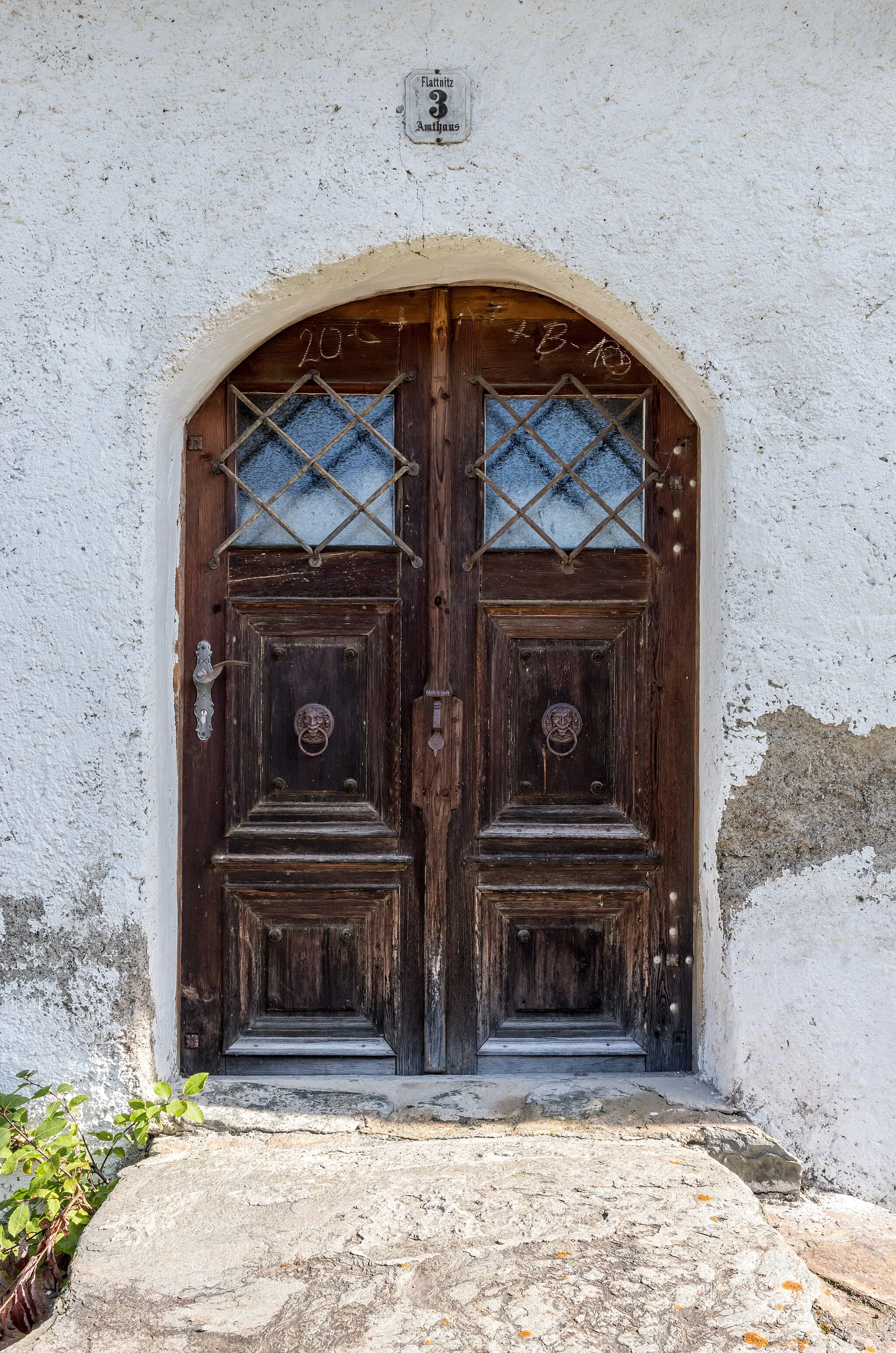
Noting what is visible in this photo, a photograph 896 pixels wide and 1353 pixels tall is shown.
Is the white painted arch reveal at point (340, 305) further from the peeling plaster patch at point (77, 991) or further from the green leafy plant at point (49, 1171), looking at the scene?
the green leafy plant at point (49, 1171)

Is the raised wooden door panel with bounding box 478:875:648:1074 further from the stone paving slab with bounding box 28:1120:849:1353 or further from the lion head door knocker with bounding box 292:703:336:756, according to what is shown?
the lion head door knocker with bounding box 292:703:336:756

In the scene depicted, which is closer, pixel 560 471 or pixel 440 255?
pixel 440 255

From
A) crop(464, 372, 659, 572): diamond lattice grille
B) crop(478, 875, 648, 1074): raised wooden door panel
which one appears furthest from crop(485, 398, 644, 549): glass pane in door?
crop(478, 875, 648, 1074): raised wooden door panel

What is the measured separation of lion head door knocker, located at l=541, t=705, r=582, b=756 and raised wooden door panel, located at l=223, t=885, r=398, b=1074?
0.62 meters

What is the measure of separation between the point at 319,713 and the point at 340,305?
113 centimetres

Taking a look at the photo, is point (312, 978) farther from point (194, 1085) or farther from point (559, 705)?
point (559, 705)

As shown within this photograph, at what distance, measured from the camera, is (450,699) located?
8.63 ft

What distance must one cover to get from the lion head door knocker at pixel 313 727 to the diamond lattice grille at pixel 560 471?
1.88ft

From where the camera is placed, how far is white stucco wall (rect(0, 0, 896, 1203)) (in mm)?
2371

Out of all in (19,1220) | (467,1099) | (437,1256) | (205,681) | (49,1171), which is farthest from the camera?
(205,681)

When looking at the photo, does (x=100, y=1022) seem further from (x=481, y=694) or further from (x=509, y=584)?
(x=509, y=584)

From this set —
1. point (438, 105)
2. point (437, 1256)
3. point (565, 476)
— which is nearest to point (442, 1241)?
point (437, 1256)

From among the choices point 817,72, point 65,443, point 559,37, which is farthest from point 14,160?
point 817,72

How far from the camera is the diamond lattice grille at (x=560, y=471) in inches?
103
